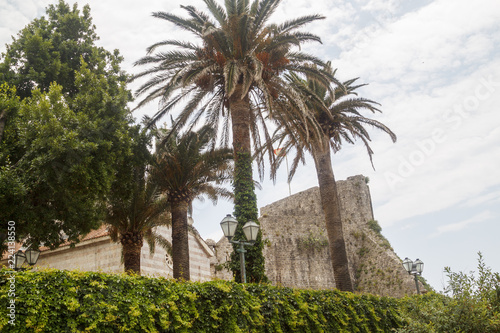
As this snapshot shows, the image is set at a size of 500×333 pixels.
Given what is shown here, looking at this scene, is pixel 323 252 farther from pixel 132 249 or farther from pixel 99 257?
pixel 132 249

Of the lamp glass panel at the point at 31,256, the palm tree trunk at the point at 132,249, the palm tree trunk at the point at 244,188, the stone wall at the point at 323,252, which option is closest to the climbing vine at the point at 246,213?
the palm tree trunk at the point at 244,188

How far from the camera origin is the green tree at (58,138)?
1245 cm

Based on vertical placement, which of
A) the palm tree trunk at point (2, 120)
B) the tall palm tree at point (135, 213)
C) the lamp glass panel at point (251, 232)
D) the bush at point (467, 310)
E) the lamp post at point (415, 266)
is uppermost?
the palm tree trunk at point (2, 120)

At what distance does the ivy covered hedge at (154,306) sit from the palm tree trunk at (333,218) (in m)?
3.92

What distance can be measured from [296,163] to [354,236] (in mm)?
17164

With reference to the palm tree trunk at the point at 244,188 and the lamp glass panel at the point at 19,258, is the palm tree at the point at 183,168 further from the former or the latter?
the lamp glass panel at the point at 19,258

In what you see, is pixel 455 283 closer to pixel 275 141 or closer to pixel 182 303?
pixel 182 303

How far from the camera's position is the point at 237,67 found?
1357 centimetres

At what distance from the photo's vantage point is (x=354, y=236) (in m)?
34.8

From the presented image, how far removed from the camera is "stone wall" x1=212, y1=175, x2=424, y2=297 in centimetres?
3077

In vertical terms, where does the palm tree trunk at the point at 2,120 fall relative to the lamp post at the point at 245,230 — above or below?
above

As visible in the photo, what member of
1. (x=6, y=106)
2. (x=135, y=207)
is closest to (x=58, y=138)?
(x=6, y=106)

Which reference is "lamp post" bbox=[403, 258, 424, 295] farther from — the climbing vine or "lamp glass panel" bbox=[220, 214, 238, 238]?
"lamp glass panel" bbox=[220, 214, 238, 238]

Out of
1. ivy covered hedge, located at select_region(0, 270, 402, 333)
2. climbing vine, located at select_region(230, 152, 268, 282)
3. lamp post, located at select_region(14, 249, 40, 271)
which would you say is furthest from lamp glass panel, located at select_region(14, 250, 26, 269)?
ivy covered hedge, located at select_region(0, 270, 402, 333)
